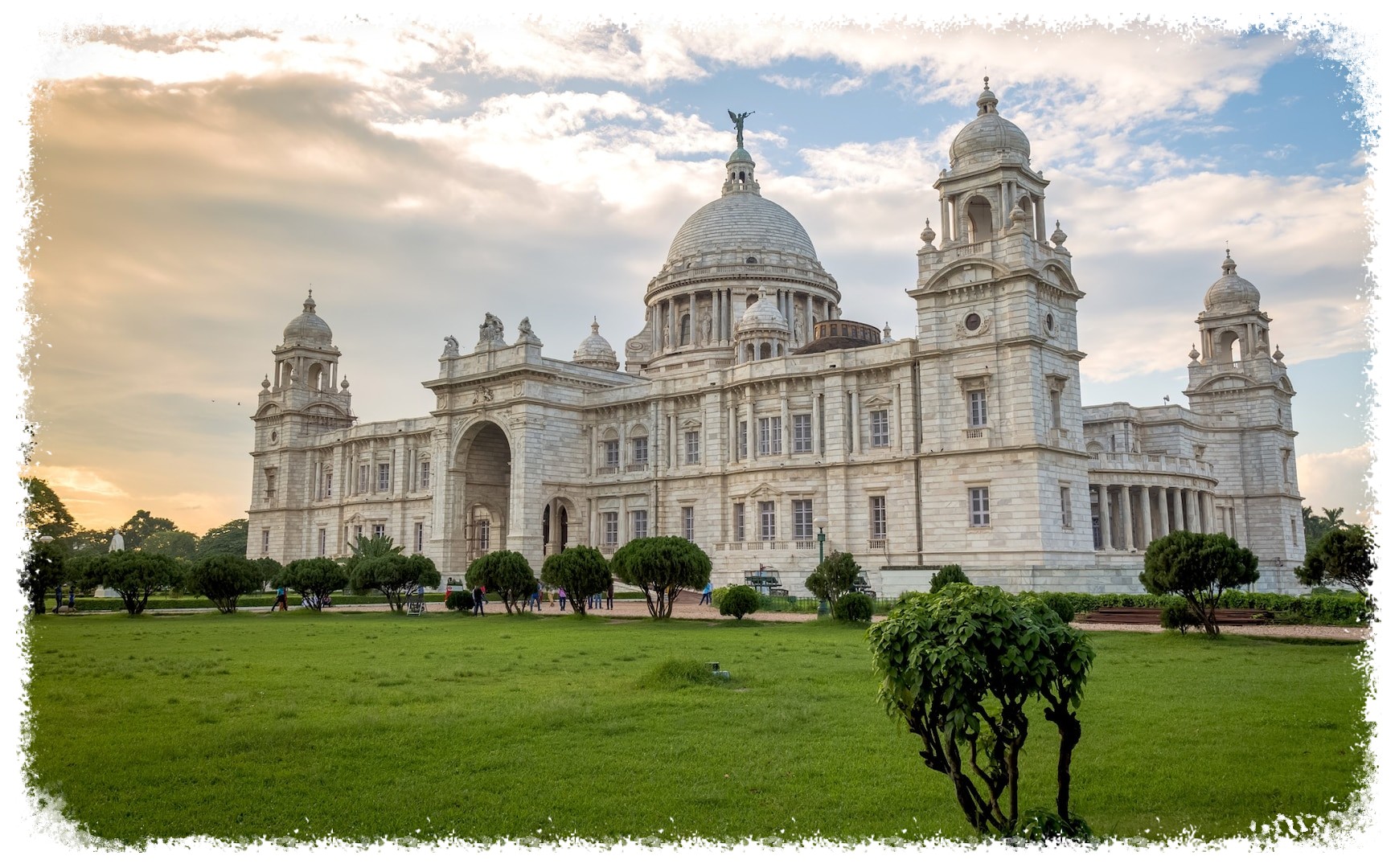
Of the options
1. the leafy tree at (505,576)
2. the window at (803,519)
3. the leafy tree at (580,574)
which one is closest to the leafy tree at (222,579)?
the leafy tree at (505,576)

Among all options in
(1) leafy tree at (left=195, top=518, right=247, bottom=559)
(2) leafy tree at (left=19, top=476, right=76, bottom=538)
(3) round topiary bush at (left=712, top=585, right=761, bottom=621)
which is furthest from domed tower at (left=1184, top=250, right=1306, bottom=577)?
(1) leafy tree at (left=195, top=518, right=247, bottom=559)

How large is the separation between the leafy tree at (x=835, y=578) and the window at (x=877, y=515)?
39.4 feet

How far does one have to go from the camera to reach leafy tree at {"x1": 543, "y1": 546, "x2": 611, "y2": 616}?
32.4m

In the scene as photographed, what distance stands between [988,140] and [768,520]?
19.6 metres

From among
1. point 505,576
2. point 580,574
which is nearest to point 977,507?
point 580,574

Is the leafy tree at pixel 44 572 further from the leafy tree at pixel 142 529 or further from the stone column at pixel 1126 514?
the leafy tree at pixel 142 529

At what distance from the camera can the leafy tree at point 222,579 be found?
119 ft

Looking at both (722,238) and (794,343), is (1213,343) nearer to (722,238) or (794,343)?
(794,343)

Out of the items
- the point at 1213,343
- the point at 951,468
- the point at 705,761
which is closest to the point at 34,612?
the point at 705,761

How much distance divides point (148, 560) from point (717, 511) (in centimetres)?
2506

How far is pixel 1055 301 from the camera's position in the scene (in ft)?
130

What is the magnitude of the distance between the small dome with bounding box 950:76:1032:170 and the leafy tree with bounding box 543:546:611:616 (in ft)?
73.7

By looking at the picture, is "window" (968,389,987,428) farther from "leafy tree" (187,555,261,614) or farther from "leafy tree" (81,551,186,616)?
"leafy tree" (81,551,186,616)

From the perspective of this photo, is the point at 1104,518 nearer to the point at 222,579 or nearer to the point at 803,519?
the point at 803,519
